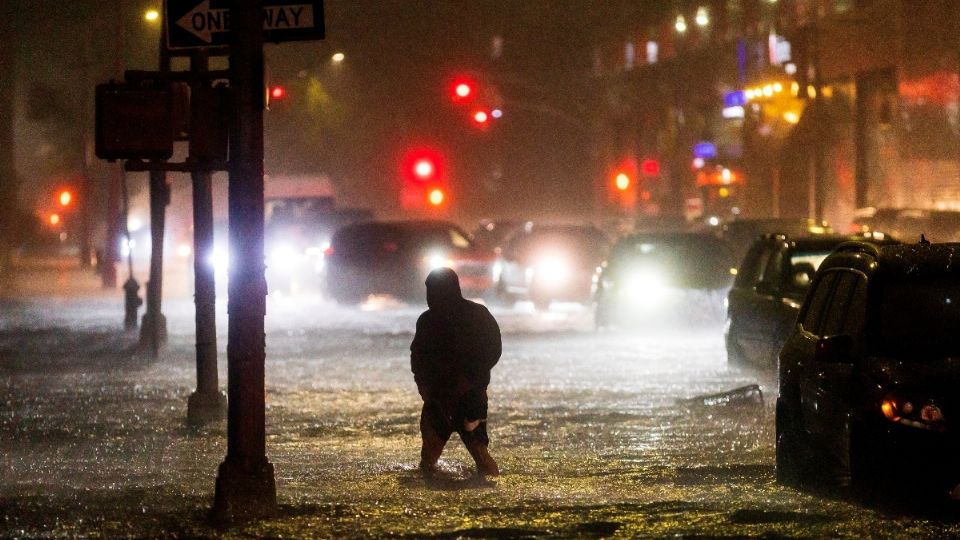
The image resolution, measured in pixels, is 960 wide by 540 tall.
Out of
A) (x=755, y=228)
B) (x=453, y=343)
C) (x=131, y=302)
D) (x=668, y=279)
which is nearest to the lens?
(x=453, y=343)

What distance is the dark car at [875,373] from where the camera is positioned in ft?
27.8

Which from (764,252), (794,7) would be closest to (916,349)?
(764,252)

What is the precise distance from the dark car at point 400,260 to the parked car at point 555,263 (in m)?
0.77

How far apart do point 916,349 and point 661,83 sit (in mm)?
57198

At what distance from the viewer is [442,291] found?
1085 cm

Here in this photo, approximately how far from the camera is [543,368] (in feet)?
62.8

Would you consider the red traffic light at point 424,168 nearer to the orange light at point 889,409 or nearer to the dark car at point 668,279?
the dark car at point 668,279

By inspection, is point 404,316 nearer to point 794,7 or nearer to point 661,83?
point 794,7

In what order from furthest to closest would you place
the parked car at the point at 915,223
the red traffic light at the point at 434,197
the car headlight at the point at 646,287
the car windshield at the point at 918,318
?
the red traffic light at the point at 434,197, the parked car at the point at 915,223, the car headlight at the point at 646,287, the car windshield at the point at 918,318

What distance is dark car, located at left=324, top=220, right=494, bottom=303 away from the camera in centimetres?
3070

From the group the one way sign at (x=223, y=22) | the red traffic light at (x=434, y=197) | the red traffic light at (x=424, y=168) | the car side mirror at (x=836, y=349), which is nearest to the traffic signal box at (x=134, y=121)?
the one way sign at (x=223, y=22)

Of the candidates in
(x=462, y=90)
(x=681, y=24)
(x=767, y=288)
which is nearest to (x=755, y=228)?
(x=462, y=90)

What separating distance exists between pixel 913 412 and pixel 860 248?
164 cm

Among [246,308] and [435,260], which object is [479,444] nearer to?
[246,308]
